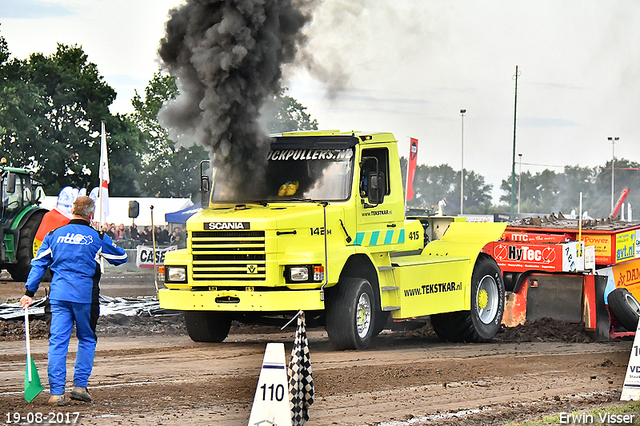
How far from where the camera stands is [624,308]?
13555 millimetres

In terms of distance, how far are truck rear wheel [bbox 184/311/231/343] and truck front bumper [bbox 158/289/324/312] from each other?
792 mm

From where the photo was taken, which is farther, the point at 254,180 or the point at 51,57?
the point at 51,57

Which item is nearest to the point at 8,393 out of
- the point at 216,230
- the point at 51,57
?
the point at 216,230

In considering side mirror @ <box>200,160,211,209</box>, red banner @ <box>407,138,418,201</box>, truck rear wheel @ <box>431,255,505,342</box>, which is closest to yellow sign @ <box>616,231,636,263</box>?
truck rear wheel @ <box>431,255,505,342</box>

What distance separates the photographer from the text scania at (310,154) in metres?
11.9

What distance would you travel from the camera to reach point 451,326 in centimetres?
1346

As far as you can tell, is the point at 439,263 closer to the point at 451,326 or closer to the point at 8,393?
the point at 451,326

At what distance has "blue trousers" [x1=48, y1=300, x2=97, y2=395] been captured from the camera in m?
7.58

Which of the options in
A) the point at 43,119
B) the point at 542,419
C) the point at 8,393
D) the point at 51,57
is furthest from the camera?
the point at 51,57

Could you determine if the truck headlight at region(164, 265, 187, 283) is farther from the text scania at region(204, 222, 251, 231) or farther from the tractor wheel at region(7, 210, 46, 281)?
the tractor wheel at region(7, 210, 46, 281)

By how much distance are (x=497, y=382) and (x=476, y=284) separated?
14.3ft

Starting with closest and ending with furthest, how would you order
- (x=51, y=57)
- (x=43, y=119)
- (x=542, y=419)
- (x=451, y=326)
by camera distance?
(x=542, y=419) → (x=451, y=326) → (x=43, y=119) → (x=51, y=57)

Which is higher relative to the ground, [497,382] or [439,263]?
[439,263]

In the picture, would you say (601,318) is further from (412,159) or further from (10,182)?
(10,182)
